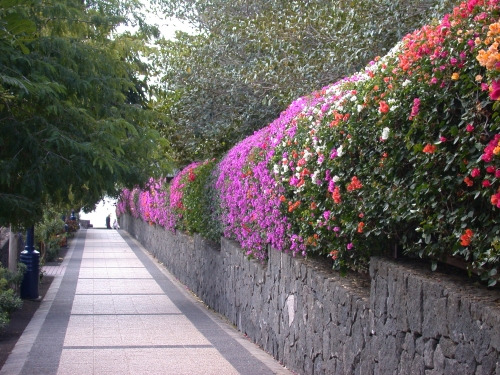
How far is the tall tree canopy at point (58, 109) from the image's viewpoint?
25.5 ft

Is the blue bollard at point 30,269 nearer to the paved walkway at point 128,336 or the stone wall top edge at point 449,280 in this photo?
the paved walkway at point 128,336

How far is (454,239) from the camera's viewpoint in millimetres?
4086

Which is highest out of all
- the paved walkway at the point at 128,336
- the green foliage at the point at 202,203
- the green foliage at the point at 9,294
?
the green foliage at the point at 202,203

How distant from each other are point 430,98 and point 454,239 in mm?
854

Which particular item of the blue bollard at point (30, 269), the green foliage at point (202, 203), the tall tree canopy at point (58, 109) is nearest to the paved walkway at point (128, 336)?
the blue bollard at point (30, 269)

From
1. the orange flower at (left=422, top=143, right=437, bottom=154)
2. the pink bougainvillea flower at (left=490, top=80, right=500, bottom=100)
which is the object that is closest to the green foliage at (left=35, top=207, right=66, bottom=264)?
the orange flower at (left=422, top=143, right=437, bottom=154)

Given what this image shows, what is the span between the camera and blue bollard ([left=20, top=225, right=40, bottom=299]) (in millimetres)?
13938

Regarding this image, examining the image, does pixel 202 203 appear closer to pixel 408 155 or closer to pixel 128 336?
pixel 128 336

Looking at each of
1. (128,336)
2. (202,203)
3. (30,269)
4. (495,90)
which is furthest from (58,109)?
(30,269)

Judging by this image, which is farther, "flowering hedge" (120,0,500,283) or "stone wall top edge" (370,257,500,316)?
"stone wall top edge" (370,257,500,316)

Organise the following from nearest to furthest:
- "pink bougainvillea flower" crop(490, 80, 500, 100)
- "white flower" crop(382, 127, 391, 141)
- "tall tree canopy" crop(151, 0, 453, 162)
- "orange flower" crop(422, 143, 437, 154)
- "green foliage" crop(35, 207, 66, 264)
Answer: "pink bougainvillea flower" crop(490, 80, 500, 100) → "orange flower" crop(422, 143, 437, 154) → "white flower" crop(382, 127, 391, 141) → "tall tree canopy" crop(151, 0, 453, 162) → "green foliage" crop(35, 207, 66, 264)

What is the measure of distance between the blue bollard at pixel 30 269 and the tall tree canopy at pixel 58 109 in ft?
14.7

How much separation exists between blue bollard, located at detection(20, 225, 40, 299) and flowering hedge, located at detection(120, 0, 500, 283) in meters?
7.70

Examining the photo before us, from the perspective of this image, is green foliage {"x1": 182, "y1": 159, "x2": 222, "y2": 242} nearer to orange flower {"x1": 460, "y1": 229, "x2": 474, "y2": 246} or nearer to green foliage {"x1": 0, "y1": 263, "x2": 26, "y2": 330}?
green foliage {"x1": 0, "y1": 263, "x2": 26, "y2": 330}
